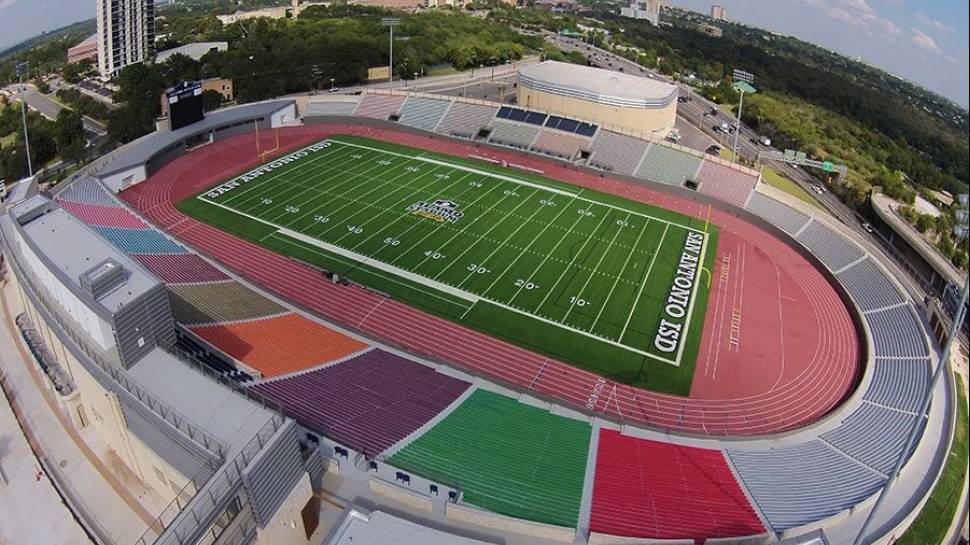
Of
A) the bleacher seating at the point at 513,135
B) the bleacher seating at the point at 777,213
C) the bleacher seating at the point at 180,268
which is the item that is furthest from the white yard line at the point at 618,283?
the bleacher seating at the point at 180,268

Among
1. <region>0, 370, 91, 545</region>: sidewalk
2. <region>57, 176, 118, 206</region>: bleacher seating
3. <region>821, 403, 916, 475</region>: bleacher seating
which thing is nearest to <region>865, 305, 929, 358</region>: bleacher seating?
<region>821, 403, 916, 475</region>: bleacher seating

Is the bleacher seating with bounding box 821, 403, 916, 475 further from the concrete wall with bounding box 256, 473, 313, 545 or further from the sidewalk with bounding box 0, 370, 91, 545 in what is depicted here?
the sidewalk with bounding box 0, 370, 91, 545

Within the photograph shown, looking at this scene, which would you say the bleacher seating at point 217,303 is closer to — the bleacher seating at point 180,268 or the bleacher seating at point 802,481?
the bleacher seating at point 180,268

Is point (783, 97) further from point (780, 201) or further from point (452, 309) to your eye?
point (452, 309)

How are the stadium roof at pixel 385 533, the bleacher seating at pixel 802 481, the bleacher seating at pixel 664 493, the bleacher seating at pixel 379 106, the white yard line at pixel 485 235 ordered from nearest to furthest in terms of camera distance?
the stadium roof at pixel 385 533
the bleacher seating at pixel 664 493
the bleacher seating at pixel 802 481
the white yard line at pixel 485 235
the bleacher seating at pixel 379 106

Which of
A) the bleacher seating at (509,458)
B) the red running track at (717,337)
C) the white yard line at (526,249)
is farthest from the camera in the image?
the white yard line at (526,249)

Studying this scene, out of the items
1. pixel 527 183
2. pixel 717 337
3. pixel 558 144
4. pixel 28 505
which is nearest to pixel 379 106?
pixel 558 144
